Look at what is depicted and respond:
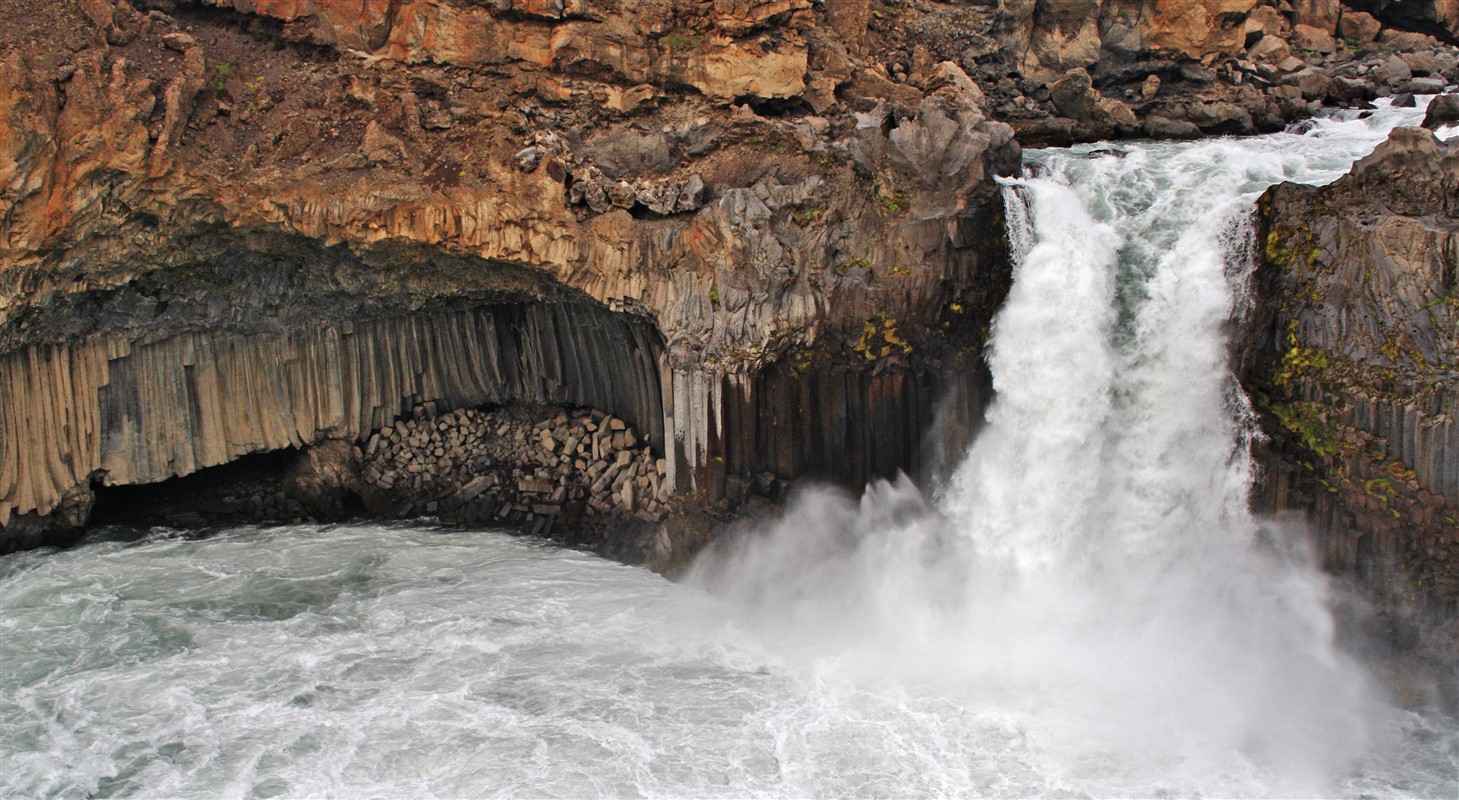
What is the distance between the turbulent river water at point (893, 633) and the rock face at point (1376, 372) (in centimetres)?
63

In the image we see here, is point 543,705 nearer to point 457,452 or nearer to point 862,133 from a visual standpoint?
point 457,452

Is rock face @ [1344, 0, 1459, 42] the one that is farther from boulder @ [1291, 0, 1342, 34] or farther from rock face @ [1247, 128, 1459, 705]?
rock face @ [1247, 128, 1459, 705]

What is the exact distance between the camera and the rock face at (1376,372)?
54.8 feet

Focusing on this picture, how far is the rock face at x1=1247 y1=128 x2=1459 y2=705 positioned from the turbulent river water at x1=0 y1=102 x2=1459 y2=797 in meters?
0.63

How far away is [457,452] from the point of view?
2311 centimetres

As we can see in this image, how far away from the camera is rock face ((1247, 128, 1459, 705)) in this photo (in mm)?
16703

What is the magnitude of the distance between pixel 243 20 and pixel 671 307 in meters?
8.85

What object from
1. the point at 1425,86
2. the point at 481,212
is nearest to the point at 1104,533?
the point at 481,212

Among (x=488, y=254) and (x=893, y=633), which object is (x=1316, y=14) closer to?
(x=893, y=633)

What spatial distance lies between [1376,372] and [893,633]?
757cm

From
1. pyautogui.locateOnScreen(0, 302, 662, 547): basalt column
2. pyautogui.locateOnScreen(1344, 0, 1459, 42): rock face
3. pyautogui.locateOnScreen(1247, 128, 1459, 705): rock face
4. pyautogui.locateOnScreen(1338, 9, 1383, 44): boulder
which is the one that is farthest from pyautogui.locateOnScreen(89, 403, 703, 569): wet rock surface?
pyautogui.locateOnScreen(1344, 0, 1459, 42): rock face

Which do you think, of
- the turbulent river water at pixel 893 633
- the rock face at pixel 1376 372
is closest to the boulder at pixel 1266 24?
the turbulent river water at pixel 893 633

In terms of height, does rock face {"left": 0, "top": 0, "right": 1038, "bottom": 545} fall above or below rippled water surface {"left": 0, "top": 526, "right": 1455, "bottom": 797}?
above

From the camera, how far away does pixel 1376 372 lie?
17.1 metres
